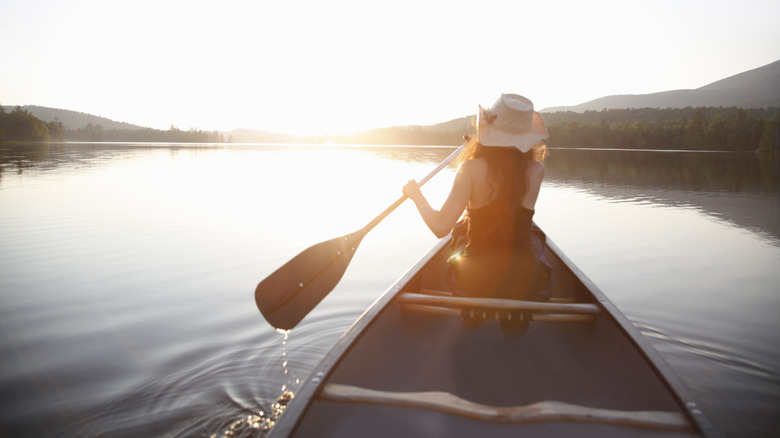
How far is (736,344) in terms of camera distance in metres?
3.96

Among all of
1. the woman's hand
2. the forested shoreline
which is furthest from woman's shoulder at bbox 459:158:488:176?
the forested shoreline

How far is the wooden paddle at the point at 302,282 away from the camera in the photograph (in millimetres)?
3188

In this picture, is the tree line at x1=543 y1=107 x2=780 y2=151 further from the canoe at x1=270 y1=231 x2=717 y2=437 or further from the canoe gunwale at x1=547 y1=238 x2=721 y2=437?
the canoe at x1=270 y1=231 x2=717 y2=437

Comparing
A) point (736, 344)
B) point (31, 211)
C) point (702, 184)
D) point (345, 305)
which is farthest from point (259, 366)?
point (702, 184)

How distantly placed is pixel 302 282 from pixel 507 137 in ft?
5.67

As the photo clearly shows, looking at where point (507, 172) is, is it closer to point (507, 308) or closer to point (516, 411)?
point (507, 308)

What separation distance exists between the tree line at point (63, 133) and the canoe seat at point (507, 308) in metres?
94.9

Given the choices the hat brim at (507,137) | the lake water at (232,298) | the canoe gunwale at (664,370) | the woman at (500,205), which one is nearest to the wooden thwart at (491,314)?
the canoe gunwale at (664,370)

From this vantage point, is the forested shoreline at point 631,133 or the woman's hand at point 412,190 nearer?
the woman's hand at point 412,190

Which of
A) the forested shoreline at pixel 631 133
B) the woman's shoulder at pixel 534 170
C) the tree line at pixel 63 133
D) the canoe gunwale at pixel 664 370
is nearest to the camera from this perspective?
the canoe gunwale at pixel 664 370

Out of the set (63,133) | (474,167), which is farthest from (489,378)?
(63,133)

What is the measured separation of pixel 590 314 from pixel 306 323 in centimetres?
251

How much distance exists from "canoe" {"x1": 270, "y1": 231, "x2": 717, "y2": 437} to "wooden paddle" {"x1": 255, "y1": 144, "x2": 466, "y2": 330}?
0.68 metres

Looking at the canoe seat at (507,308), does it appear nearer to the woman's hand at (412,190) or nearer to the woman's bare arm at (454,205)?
the woman's bare arm at (454,205)
